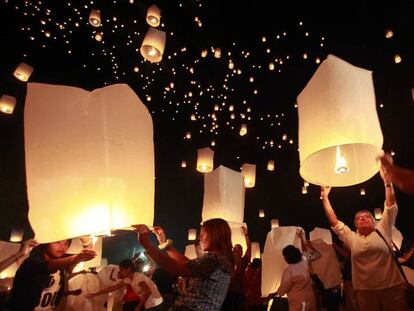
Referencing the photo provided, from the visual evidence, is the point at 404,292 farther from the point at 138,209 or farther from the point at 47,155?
the point at 47,155

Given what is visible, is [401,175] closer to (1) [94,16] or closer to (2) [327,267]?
(2) [327,267]

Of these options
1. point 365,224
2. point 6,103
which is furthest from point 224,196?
point 6,103

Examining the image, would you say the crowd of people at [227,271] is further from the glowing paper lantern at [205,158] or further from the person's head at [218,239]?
the glowing paper lantern at [205,158]

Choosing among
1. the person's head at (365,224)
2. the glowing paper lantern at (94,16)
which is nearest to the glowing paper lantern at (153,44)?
the glowing paper lantern at (94,16)

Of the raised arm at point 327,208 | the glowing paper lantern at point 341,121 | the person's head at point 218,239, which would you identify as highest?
the glowing paper lantern at point 341,121

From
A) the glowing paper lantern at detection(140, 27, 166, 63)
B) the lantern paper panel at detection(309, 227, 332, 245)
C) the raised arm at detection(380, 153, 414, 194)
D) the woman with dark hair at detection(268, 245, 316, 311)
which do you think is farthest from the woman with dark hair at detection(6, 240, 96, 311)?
the lantern paper panel at detection(309, 227, 332, 245)

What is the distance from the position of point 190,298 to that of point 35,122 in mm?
1454

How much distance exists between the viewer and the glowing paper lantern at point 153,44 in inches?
193

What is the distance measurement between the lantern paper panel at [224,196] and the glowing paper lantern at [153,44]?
209 centimetres

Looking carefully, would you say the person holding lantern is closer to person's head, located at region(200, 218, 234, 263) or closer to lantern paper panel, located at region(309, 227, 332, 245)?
person's head, located at region(200, 218, 234, 263)

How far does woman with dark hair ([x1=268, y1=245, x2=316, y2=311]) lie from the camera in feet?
14.3

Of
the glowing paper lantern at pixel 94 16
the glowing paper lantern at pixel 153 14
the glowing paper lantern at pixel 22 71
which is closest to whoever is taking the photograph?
the glowing paper lantern at pixel 153 14

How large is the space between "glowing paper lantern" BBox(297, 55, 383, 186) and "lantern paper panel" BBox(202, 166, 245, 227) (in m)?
2.10

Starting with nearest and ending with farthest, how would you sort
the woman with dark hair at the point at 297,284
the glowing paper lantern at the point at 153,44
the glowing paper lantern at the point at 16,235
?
the woman with dark hair at the point at 297,284, the glowing paper lantern at the point at 153,44, the glowing paper lantern at the point at 16,235
